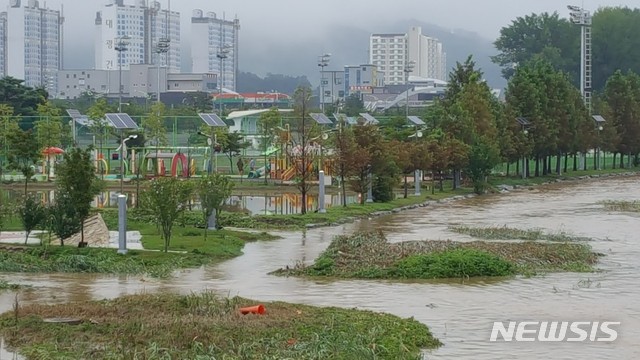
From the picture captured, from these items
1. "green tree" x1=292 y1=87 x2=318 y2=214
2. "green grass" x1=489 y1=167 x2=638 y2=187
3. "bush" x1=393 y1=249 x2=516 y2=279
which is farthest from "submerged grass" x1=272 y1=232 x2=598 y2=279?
"green grass" x1=489 y1=167 x2=638 y2=187

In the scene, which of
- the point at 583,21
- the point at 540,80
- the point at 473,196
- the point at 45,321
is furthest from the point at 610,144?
the point at 45,321

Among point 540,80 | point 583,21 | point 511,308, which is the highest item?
point 583,21

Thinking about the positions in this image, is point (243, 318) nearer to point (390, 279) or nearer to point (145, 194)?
point (390, 279)

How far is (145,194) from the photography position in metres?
23.1

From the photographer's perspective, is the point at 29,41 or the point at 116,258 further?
the point at 29,41

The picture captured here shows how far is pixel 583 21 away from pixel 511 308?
60825mm

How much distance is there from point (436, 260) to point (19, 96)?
164ft

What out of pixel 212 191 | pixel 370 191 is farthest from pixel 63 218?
pixel 370 191

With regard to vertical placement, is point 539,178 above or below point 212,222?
above

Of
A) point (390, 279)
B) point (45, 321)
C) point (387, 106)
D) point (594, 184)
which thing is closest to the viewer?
point (45, 321)

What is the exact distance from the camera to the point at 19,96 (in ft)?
216

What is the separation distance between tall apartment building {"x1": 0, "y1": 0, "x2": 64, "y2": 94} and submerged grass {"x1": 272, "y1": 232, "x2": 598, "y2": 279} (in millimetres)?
151993

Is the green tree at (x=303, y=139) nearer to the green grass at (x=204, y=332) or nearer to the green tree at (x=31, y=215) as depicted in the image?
the green tree at (x=31, y=215)

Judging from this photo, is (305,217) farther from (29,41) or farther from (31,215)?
(29,41)
